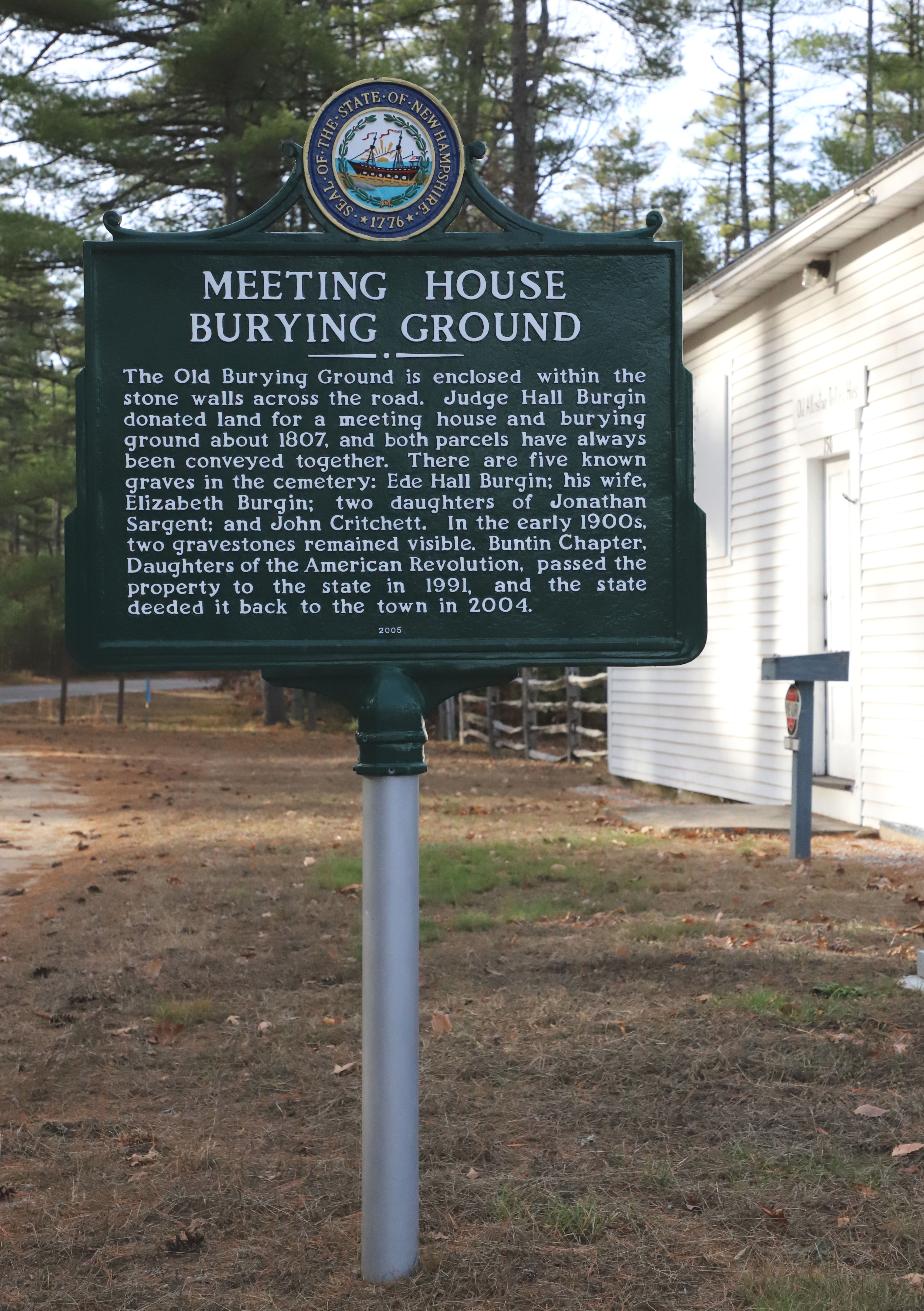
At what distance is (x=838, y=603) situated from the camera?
12633 mm

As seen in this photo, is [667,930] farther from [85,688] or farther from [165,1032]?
[85,688]

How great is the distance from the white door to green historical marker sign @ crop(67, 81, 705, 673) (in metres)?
8.60

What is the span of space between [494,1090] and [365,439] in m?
2.38

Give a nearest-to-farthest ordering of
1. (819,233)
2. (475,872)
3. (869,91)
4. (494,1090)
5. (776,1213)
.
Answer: (776,1213)
(494,1090)
(475,872)
(819,233)
(869,91)

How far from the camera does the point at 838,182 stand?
3300 cm

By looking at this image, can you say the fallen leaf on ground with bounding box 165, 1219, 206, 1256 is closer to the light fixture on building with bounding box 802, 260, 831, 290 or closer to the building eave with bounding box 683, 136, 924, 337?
the building eave with bounding box 683, 136, 924, 337

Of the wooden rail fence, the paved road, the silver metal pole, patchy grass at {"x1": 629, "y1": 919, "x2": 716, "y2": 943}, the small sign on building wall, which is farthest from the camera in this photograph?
the paved road

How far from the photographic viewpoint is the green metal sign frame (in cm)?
381

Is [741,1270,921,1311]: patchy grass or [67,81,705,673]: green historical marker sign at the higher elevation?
[67,81,705,673]: green historical marker sign

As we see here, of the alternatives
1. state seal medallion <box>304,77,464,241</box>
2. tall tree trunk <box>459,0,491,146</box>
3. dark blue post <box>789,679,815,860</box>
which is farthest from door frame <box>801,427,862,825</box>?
tall tree trunk <box>459,0,491,146</box>

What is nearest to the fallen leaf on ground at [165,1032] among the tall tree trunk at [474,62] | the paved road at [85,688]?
the tall tree trunk at [474,62]

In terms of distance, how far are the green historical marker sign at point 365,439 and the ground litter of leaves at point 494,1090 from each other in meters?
1.52

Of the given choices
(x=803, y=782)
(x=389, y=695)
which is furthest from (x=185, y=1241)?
(x=803, y=782)

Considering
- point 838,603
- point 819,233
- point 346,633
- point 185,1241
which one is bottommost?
point 185,1241
